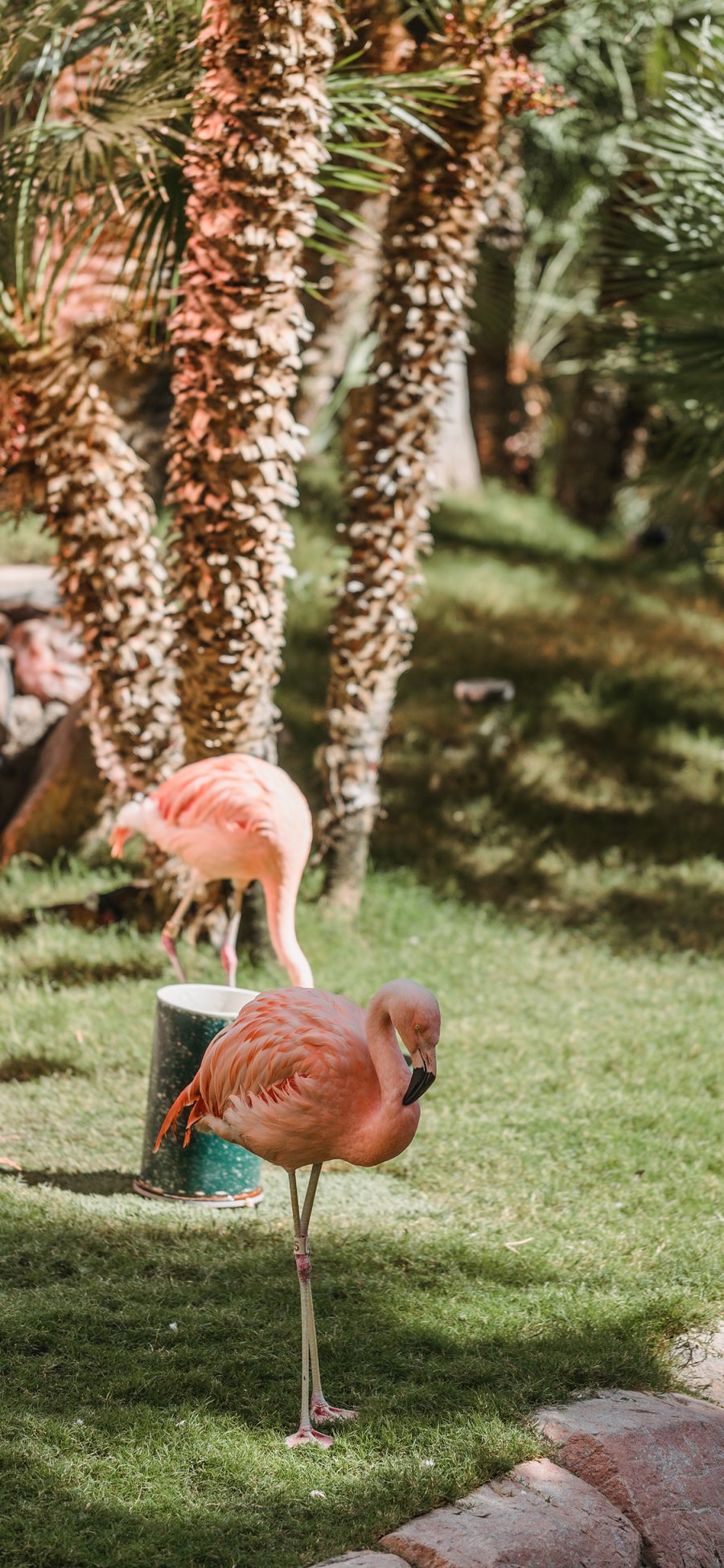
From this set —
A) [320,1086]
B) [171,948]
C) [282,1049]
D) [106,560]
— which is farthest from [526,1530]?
[106,560]

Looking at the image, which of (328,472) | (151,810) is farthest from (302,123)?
(328,472)

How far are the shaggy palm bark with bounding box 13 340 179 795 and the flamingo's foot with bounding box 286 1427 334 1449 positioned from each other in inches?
168

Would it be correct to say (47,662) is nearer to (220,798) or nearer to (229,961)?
(220,798)

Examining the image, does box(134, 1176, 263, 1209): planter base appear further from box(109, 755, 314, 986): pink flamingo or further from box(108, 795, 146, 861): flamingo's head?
box(108, 795, 146, 861): flamingo's head

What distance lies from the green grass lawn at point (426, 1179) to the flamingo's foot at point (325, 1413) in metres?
0.04

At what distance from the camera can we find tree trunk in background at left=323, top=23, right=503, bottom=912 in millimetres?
7129

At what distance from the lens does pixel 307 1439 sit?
10.7 feet

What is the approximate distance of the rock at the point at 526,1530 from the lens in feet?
9.41

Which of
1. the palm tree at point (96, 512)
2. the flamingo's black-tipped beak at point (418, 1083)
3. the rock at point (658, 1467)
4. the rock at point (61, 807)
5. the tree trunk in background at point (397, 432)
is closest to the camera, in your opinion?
the rock at point (658, 1467)

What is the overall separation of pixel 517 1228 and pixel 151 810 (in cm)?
241

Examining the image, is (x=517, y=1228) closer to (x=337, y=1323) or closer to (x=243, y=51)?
(x=337, y=1323)

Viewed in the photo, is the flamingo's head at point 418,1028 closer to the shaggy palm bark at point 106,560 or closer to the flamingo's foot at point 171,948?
the flamingo's foot at point 171,948

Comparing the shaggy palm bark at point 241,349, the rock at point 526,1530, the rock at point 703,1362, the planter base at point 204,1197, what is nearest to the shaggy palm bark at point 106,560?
the shaggy palm bark at point 241,349

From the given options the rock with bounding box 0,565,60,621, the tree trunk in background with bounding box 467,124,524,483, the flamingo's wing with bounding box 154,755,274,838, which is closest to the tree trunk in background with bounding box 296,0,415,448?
the tree trunk in background with bounding box 467,124,524,483
